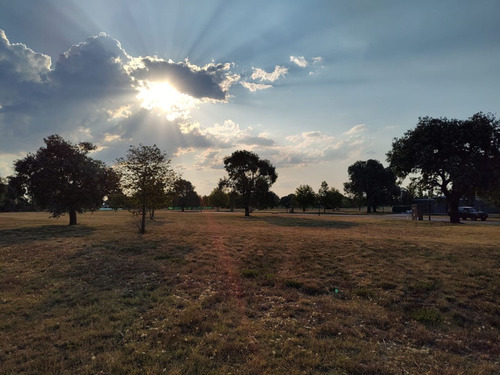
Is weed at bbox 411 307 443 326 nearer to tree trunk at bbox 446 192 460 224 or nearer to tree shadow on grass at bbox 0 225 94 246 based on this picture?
tree shadow on grass at bbox 0 225 94 246

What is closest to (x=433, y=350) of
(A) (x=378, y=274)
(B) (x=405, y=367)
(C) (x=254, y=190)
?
(B) (x=405, y=367)

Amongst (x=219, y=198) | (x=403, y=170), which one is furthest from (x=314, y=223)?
(x=219, y=198)

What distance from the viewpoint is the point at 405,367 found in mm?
4801

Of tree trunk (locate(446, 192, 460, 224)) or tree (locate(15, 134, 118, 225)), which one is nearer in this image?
tree (locate(15, 134, 118, 225))

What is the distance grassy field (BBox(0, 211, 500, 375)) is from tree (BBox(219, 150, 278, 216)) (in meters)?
43.9

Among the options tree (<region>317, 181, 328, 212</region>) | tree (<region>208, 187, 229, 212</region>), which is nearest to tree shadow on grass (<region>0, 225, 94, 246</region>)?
tree (<region>317, 181, 328, 212</region>)

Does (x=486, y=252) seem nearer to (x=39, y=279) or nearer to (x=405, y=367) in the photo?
(x=405, y=367)

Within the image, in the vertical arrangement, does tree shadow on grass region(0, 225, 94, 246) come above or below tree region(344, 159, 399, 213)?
below

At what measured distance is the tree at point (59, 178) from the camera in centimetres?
2967

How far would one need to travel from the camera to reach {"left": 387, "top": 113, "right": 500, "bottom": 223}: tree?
30.5 metres

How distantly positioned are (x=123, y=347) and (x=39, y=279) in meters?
6.93

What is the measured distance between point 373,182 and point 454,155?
57720 mm

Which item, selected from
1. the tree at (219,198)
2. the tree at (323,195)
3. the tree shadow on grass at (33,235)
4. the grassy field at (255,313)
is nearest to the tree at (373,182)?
the tree at (323,195)

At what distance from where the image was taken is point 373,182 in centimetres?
8856
